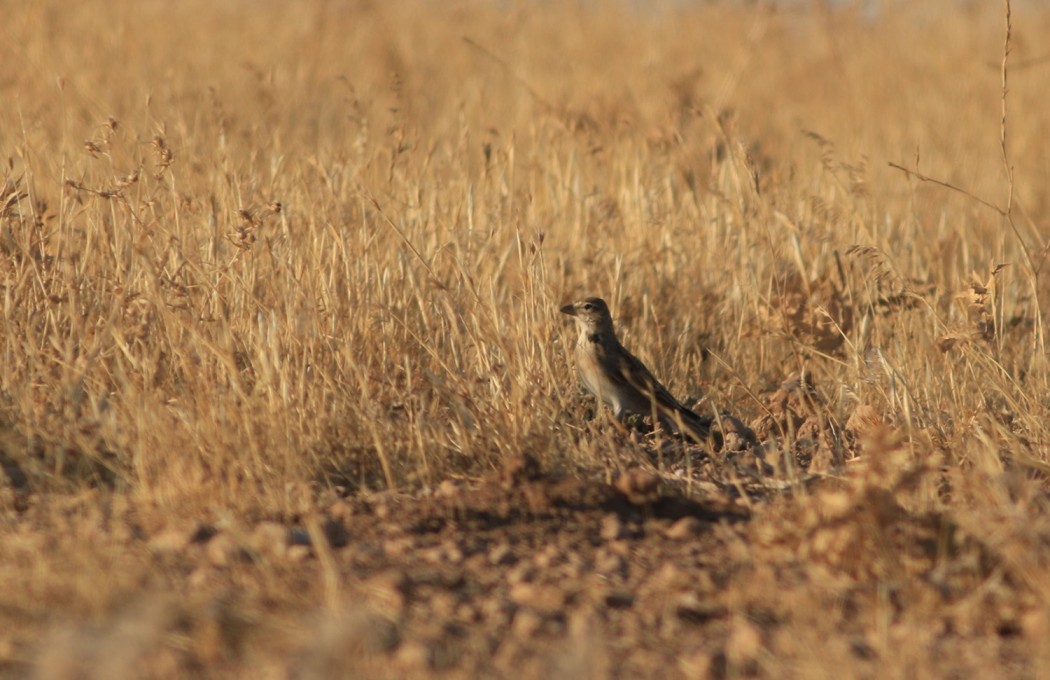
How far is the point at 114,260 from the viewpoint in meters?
5.86

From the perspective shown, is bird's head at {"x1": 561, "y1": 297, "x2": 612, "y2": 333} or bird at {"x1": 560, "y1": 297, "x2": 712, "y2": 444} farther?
bird's head at {"x1": 561, "y1": 297, "x2": 612, "y2": 333}

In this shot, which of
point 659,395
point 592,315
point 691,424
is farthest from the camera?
point 592,315

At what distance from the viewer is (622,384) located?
6.02 metres

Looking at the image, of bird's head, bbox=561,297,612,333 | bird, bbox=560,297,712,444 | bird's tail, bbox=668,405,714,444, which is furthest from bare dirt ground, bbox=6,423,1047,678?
bird's head, bbox=561,297,612,333

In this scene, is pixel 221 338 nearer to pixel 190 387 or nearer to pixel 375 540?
pixel 190 387

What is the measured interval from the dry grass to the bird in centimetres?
12

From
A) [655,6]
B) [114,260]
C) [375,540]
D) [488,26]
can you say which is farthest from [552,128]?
[655,6]

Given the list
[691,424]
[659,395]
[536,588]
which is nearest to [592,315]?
[659,395]

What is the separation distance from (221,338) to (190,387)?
310 mm

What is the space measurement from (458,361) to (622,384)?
79 cm

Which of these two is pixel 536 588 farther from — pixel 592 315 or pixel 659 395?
pixel 592 315

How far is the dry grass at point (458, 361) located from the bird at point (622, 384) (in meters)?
0.12

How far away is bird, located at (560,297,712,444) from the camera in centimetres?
586

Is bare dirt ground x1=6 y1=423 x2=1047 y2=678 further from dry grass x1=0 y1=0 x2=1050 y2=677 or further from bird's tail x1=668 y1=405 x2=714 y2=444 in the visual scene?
bird's tail x1=668 y1=405 x2=714 y2=444
